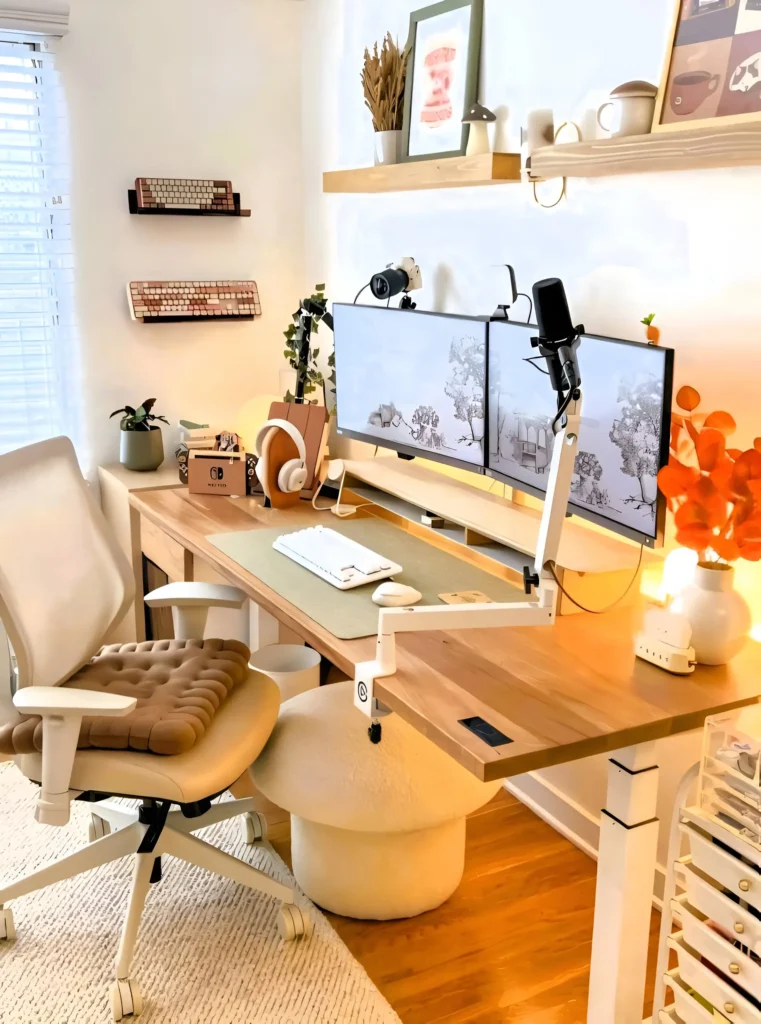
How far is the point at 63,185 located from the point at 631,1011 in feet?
9.05

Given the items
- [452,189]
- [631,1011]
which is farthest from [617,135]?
[631,1011]

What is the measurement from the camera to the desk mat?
1843 mm

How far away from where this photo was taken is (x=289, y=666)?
2.43 m

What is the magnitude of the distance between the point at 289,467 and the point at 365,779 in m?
0.92

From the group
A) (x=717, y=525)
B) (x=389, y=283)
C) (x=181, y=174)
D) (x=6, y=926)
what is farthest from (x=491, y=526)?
(x=181, y=174)

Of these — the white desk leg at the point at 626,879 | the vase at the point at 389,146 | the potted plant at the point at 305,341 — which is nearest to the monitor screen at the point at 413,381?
the potted plant at the point at 305,341

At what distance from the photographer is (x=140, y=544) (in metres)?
2.96

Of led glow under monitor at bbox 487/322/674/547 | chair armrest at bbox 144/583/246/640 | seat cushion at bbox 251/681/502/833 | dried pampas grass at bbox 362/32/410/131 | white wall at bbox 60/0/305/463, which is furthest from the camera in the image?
white wall at bbox 60/0/305/463

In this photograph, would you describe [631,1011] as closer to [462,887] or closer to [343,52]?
[462,887]

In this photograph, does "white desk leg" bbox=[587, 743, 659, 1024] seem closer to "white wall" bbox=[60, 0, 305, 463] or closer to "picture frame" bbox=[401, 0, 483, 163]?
"picture frame" bbox=[401, 0, 483, 163]

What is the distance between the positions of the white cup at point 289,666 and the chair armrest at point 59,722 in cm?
64

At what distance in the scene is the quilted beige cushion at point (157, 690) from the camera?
177 centimetres

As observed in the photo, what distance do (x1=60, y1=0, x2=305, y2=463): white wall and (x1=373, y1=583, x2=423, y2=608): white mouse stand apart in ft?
5.53

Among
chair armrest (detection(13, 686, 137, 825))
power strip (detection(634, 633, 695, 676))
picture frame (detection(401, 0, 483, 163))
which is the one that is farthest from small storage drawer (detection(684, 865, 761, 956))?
picture frame (detection(401, 0, 483, 163))
